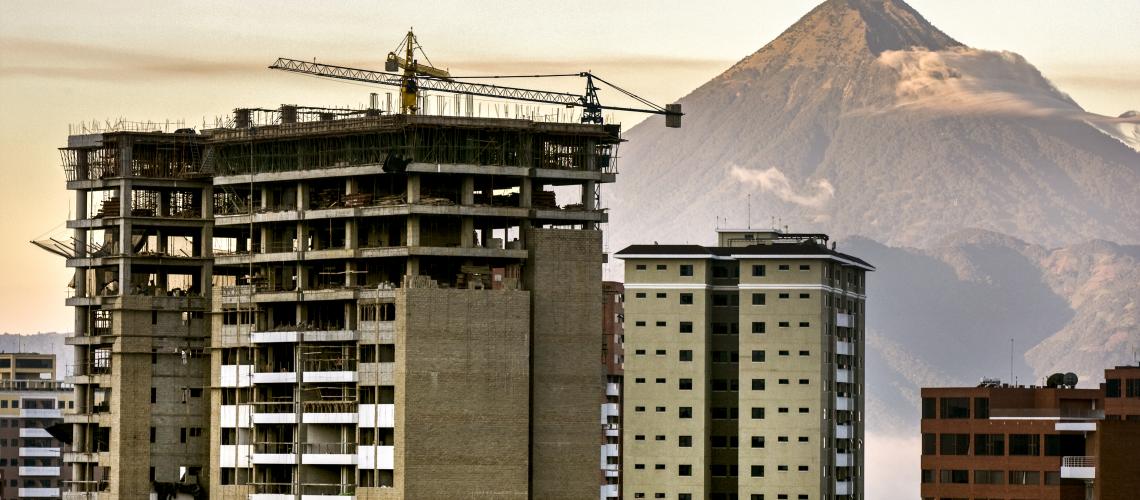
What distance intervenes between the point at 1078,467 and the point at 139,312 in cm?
6802

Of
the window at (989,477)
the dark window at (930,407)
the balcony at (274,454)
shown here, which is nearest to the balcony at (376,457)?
the balcony at (274,454)

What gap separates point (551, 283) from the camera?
139 metres

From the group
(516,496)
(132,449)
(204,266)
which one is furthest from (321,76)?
(516,496)

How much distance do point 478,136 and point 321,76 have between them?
3552 centimetres

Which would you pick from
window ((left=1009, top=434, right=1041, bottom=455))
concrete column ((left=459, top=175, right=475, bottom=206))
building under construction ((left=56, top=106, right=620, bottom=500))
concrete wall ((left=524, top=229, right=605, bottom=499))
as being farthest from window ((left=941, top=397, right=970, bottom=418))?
concrete column ((left=459, top=175, right=475, bottom=206))

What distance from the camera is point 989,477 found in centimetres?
18362

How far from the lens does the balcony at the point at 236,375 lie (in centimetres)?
14375

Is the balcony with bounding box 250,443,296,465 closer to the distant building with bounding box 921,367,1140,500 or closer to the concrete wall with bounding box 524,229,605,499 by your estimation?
the concrete wall with bounding box 524,229,605,499

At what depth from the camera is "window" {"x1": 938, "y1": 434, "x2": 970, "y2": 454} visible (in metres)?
186

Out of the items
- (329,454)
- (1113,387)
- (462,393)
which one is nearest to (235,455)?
(329,454)

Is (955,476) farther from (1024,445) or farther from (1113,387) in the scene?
(1113,387)

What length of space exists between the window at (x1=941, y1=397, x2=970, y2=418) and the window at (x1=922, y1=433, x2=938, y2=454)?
175 centimetres

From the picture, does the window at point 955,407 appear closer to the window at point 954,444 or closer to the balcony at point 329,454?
the window at point 954,444

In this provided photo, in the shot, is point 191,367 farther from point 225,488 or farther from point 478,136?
point 478,136
